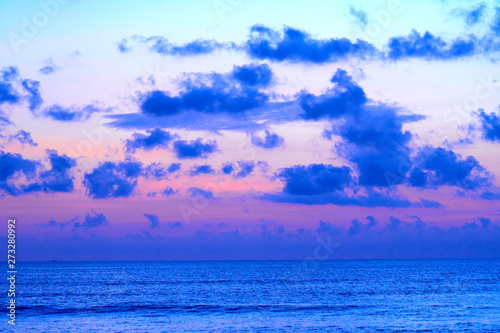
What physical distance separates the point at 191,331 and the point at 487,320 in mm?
31109

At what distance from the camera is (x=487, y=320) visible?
208 feet

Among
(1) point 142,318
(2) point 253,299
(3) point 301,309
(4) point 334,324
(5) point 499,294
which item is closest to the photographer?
(4) point 334,324

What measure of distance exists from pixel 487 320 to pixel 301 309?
21.9 metres

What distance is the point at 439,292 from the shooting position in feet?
330

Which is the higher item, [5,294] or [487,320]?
[5,294]

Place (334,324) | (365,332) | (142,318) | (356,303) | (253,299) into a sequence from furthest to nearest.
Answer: (253,299), (356,303), (142,318), (334,324), (365,332)

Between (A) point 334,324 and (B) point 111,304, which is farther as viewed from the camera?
(B) point 111,304

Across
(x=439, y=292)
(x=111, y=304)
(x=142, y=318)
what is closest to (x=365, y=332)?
(x=142, y=318)

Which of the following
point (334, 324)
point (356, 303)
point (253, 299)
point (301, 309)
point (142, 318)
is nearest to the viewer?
point (334, 324)

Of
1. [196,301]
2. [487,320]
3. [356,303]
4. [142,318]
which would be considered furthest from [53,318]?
[487,320]

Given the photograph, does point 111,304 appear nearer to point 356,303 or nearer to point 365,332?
point 356,303

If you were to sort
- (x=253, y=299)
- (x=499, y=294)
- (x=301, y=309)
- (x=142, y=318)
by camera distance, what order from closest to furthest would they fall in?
(x=142, y=318)
(x=301, y=309)
(x=253, y=299)
(x=499, y=294)

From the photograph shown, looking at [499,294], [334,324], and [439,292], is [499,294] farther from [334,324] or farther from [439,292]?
[334,324]

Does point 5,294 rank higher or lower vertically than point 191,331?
higher
